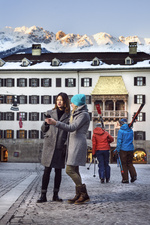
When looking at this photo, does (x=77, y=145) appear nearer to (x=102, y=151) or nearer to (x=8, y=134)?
(x=102, y=151)

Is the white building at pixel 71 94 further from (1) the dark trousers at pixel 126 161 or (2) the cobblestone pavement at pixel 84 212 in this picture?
(2) the cobblestone pavement at pixel 84 212

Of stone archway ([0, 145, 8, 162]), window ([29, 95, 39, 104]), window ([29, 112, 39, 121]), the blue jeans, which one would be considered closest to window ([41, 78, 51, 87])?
window ([29, 95, 39, 104])

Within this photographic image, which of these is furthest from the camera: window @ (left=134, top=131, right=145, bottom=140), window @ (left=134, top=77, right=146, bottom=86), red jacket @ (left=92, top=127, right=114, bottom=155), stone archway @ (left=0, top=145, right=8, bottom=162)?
stone archway @ (left=0, top=145, right=8, bottom=162)

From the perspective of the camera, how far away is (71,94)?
56.8m

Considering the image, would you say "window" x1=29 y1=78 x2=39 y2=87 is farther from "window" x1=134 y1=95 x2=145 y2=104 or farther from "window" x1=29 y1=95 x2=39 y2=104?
"window" x1=134 y1=95 x2=145 y2=104

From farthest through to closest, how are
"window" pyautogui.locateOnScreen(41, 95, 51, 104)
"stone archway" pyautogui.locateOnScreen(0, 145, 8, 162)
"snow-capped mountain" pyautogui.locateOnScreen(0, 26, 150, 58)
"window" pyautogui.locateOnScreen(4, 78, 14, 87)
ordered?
"snow-capped mountain" pyautogui.locateOnScreen(0, 26, 150, 58), "stone archway" pyautogui.locateOnScreen(0, 145, 8, 162), "window" pyautogui.locateOnScreen(4, 78, 14, 87), "window" pyautogui.locateOnScreen(41, 95, 51, 104)

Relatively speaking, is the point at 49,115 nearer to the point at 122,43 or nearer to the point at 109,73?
the point at 109,73

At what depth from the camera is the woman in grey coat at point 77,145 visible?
754 centimetres

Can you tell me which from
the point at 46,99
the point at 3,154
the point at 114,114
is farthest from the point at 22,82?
the point at 114,114

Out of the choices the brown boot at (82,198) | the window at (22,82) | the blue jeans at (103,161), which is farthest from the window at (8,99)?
the brown boot at (82,198)

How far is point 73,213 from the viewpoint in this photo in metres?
6.53

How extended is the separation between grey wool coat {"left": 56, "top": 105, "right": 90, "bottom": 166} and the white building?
4830cm

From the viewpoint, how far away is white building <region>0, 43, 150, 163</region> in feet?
185

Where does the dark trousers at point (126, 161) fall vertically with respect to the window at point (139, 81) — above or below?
below
